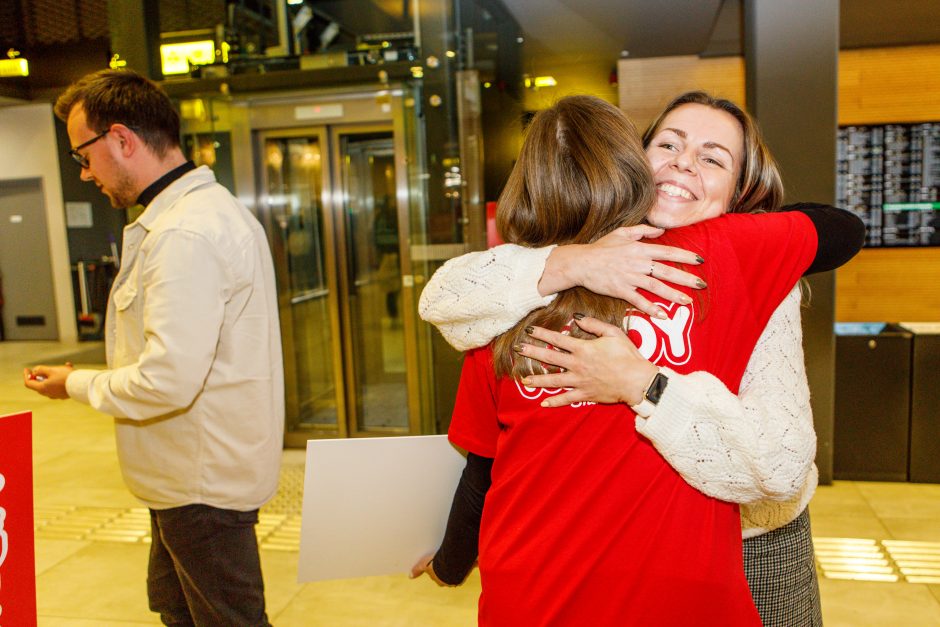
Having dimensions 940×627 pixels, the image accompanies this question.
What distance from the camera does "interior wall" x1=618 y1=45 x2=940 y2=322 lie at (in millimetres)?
5262

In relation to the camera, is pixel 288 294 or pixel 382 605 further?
pixel 288 294

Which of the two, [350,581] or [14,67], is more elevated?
[14,67]

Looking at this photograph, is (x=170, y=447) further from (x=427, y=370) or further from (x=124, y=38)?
(x=124, y=38)

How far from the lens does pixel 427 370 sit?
4648mm

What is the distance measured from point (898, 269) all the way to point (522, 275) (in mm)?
5509

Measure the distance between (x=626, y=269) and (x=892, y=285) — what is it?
5510 millimetres

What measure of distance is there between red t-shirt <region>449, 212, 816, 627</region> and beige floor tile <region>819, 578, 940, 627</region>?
2.24 m

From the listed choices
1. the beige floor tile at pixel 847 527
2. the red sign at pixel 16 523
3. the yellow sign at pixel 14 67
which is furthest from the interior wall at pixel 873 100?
the yellow sign at pixel 14 67

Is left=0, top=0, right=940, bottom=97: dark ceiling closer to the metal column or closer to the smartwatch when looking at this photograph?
the metal column

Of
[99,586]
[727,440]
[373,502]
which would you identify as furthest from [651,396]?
[99,586]

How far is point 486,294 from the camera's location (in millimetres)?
1080

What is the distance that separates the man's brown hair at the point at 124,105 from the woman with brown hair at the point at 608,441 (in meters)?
1.23

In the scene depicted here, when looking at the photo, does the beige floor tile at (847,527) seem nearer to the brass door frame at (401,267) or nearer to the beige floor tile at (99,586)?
the brass door frame at (401,267)

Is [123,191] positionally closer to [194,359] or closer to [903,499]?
[194,359]
